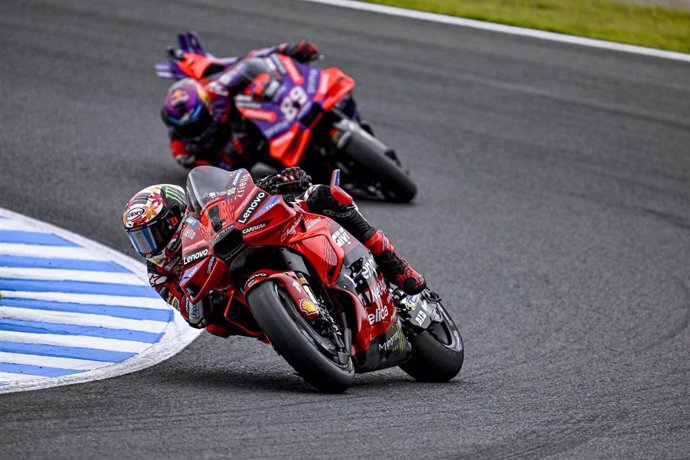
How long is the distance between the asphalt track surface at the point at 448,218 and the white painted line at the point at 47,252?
1.56 ft

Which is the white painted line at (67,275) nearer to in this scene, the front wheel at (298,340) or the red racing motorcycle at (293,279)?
the red racing motorcycle at (293,279)

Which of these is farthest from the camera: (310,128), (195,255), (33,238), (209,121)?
(209,121)

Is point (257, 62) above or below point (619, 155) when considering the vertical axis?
above

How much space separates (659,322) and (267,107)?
4539 mm

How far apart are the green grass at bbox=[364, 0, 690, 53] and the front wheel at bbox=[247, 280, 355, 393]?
500 inches

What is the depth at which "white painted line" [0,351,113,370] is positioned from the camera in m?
6.60

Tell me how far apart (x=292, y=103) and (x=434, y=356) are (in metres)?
5.10

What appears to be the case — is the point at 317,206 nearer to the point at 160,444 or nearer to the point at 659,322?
the point at 160,444

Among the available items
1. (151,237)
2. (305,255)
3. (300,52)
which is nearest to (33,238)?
(151,237)

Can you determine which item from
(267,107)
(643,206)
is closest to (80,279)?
(267,107)

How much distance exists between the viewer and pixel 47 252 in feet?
29.7

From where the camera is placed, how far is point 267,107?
37.2 ft

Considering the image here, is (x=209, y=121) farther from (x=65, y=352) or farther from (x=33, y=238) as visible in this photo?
(x=65, y=352)

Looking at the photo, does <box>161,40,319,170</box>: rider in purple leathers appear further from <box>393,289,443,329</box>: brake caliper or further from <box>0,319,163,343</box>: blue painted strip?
<box>393,289,443,329</box>: brake caliper
